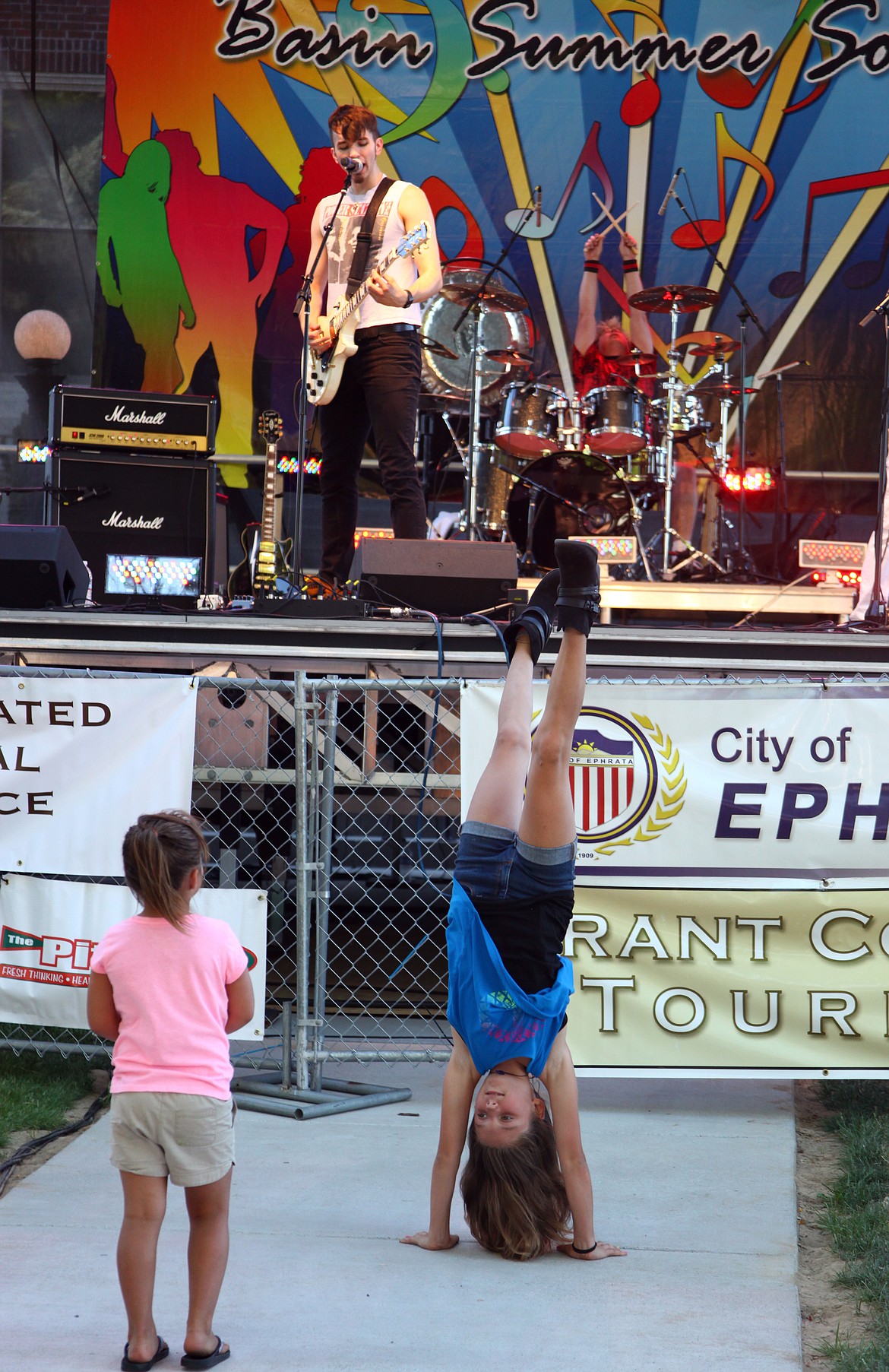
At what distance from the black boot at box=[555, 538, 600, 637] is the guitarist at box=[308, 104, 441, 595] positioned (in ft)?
9.77

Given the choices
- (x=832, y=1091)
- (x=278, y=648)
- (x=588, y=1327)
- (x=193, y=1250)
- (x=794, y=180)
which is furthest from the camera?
(x=794, y=180)

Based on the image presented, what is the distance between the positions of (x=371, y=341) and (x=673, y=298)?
3662mm

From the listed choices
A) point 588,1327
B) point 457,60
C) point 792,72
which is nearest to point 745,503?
point 792,72

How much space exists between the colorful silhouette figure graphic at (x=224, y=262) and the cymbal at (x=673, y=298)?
282 cm

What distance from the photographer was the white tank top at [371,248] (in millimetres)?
6648

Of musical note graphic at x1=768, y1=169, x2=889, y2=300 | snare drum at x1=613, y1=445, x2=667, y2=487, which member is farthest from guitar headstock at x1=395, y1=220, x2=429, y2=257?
musical note graphic at x1=768, y1=169, x2=889, y2=300

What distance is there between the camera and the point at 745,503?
1047 centimetres

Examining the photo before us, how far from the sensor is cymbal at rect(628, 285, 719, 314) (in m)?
9.45

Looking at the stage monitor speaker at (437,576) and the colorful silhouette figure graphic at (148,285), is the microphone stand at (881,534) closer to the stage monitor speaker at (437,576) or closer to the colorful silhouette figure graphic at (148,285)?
the stage monitor speaker at (437,576)

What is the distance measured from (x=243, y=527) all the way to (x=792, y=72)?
5.47 m

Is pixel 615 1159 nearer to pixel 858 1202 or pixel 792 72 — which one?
pixel 858 1202

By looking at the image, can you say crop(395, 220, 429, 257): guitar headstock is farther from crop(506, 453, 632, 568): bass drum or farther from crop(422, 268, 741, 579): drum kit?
crop(506, 453, 632, 568): bass drum

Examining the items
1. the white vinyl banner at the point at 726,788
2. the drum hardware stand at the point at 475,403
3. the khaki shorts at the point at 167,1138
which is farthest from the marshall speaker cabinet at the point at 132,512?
the khaki shorts at the point at 167,1138

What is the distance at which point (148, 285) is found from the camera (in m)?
10.4
